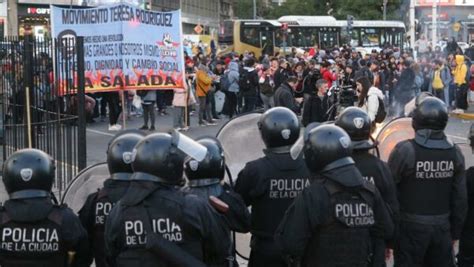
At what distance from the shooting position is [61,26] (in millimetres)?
12812

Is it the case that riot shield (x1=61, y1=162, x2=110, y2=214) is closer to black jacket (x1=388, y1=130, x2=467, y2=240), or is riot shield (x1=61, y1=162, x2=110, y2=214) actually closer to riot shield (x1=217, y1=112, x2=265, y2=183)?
riot shield (x1=217, y1=112, x2=265, y2=183)

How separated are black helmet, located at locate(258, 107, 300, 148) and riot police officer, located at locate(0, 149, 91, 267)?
1.53m

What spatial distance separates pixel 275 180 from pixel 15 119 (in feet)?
23.5

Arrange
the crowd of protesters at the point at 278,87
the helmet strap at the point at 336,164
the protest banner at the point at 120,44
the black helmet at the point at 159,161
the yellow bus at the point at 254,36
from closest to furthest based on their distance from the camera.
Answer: the black helmet at the point at 159,161 → the helmet strap at the point at 336,164 → the protest banner at the point at 120,44 → the crowd of protesters at the point at 278,87 → the yellow bus at the point at 254,36

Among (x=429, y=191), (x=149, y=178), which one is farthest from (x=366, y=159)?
(x=149, y=178)

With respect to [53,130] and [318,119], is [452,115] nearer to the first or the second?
[318,119]

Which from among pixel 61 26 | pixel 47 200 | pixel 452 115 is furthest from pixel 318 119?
pixel 47 200

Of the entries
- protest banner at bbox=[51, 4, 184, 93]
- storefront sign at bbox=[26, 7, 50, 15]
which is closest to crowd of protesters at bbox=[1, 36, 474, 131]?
protest banner at bbox=[51, 4, 184, 93]

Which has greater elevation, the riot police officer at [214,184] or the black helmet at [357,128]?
the black helmet at [357,128]

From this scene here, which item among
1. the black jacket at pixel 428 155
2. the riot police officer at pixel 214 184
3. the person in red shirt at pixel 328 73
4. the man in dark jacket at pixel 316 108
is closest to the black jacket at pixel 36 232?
the riot police officer at pixel 214 184

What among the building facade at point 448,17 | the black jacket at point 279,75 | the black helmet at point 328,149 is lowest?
the black helmet at point 328,149

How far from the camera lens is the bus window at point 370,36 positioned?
51.1 metres

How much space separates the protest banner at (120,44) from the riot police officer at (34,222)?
7.89 meters

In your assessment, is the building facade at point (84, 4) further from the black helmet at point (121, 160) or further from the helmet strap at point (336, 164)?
the helmet strap at point (336, 164)
